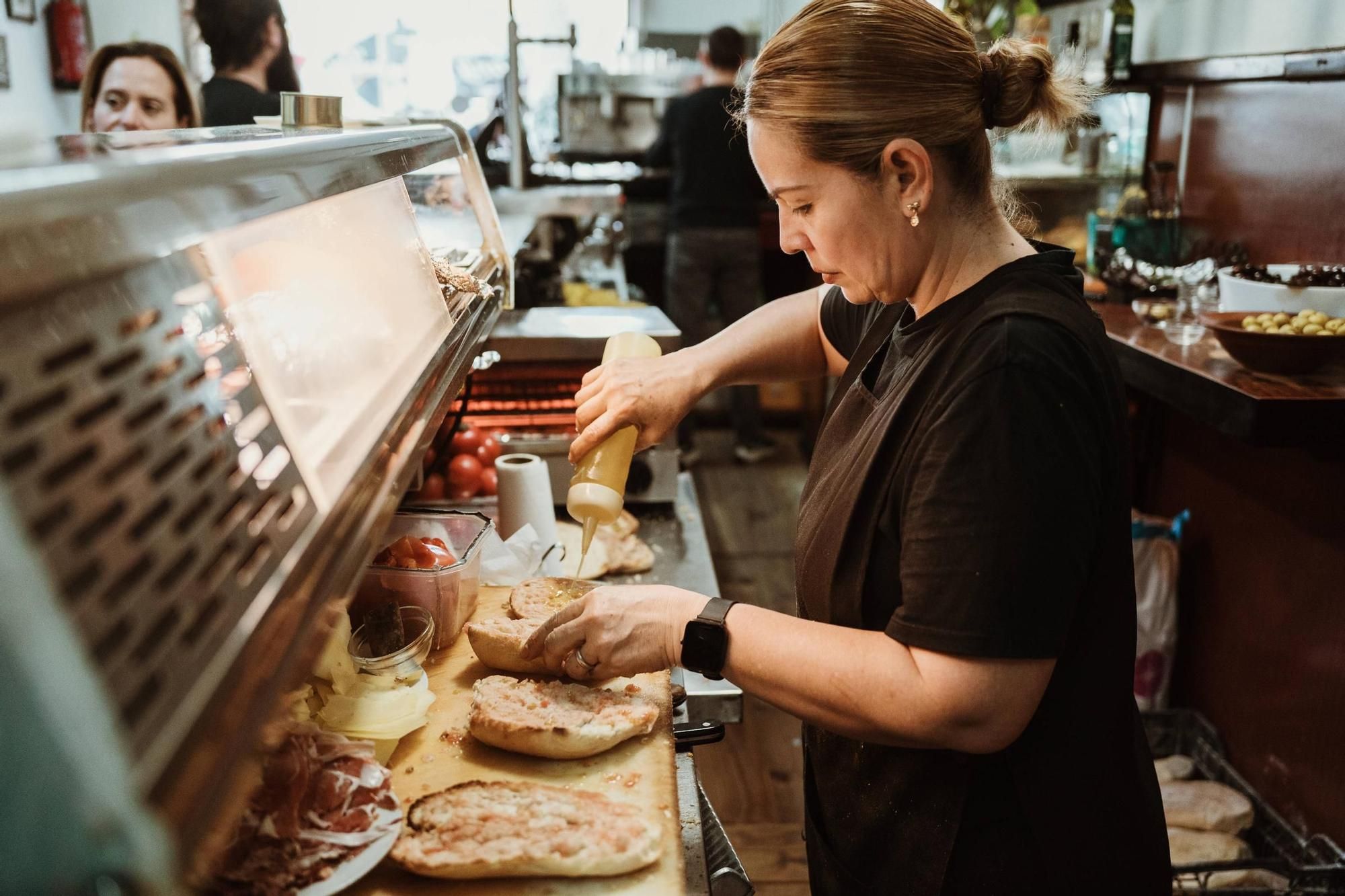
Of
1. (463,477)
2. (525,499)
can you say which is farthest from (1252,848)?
(463,477)

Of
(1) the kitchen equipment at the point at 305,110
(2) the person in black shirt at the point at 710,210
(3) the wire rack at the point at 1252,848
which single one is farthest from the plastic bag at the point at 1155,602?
(2) the person in black shirt at the point at 710,210

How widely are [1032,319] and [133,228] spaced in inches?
36.7

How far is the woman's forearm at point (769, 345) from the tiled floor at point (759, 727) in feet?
2.27

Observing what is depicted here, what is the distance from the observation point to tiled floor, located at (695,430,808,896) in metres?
Result: 3.25

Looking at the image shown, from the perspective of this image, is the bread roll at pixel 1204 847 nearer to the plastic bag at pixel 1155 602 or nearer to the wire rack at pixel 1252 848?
the wire rack at pixel 1252 848

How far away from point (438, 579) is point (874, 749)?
2.36 feet

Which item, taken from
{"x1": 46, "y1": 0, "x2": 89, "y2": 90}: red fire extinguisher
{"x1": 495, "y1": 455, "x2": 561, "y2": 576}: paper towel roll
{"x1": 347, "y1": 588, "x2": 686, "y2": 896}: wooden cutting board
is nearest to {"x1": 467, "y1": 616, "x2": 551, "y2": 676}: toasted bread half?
{"x1": 347, "y1": 588, "x2": 686, "y2": 896}: wooden cutting board

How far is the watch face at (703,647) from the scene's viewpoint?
4.43ft

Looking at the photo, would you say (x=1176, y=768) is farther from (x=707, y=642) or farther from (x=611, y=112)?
(x=611, y=112)

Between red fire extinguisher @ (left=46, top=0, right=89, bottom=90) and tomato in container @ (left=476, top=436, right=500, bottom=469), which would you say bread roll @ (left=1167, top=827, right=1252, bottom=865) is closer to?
tomato in container @ (left=476, top=436, right=500, bottom=469)

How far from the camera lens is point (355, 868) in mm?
1104

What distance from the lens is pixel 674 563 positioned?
96.6 inches

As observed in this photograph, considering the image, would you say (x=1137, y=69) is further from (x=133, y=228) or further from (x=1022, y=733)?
(x=133, y=228)

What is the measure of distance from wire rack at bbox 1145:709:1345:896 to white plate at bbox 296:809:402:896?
7.57 feet
